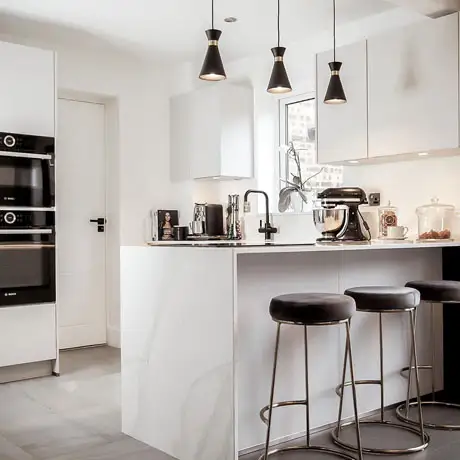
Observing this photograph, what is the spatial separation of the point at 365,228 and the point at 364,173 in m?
1.07

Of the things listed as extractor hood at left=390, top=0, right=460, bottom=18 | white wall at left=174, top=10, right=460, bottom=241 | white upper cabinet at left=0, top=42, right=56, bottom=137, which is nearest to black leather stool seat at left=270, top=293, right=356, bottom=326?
white wall at left=174, top=10, right=460, bottom=241

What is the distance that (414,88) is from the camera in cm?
381

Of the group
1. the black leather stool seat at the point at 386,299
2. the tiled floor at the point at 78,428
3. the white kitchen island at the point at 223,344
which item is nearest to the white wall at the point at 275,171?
the white kitchen island at the point at 223,344

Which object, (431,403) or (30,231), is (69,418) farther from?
(431,403)

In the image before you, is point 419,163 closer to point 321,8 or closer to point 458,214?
point 458,214

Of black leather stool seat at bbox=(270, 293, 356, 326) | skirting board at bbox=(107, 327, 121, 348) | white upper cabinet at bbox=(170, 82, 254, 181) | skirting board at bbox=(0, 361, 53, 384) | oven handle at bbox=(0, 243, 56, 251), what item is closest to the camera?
black leather stool seat at bbox=(270, 293, 356, 326)

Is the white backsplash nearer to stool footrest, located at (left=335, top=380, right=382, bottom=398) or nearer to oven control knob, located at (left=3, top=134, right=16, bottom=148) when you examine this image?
stool footrest, located at (left=335, top=380, right=382, bottom=398)

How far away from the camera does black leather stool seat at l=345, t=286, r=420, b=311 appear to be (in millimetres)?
2793

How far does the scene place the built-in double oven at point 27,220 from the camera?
4141 millimetres

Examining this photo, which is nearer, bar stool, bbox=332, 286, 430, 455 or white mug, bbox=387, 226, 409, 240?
bar stool, bbox=332, 286, 430, 455

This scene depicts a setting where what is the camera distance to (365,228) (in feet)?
A: 11.8

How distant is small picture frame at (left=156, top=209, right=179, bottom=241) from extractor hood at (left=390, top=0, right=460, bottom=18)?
2.77 meters

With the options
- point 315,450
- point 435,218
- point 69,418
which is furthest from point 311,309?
point 435,218

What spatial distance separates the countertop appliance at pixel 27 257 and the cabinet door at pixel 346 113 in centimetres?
198
